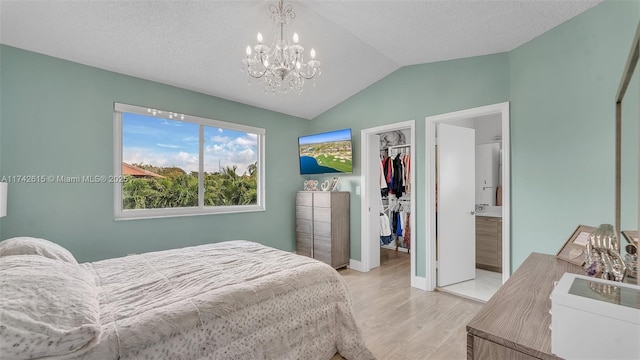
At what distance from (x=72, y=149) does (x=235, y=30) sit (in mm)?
1924

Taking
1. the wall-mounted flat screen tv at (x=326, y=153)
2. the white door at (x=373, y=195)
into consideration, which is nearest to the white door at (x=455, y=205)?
the white door at (x=373, y=195)

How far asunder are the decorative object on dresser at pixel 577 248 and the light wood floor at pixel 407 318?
3.36 feet

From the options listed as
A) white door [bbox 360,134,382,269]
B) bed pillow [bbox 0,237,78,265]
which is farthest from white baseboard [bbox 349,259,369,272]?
bed pillow [bbox 0,237,78,265]

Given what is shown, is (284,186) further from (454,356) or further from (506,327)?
(506,327)

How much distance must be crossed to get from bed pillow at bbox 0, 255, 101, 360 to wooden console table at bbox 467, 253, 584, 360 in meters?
1.39

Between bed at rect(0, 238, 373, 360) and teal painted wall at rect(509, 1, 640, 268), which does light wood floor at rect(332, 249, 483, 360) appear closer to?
bed at rect(0, 238, 373, 360)

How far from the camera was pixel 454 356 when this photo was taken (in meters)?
2.03

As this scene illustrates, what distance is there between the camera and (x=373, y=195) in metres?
4.16

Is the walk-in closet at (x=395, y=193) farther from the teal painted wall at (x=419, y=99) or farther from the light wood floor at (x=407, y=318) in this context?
the light wood floor at (x=407, y=318)

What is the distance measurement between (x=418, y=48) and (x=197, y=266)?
9.59 feet

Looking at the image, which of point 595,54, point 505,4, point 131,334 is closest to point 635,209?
point 595,54

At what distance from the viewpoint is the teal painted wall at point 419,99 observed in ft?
9.45

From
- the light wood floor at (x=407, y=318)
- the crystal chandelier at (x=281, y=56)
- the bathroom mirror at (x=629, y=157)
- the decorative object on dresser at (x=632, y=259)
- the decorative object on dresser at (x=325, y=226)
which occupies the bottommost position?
the light wood floor at (x=407, y=318)

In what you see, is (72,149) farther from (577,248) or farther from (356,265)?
(577,248)
